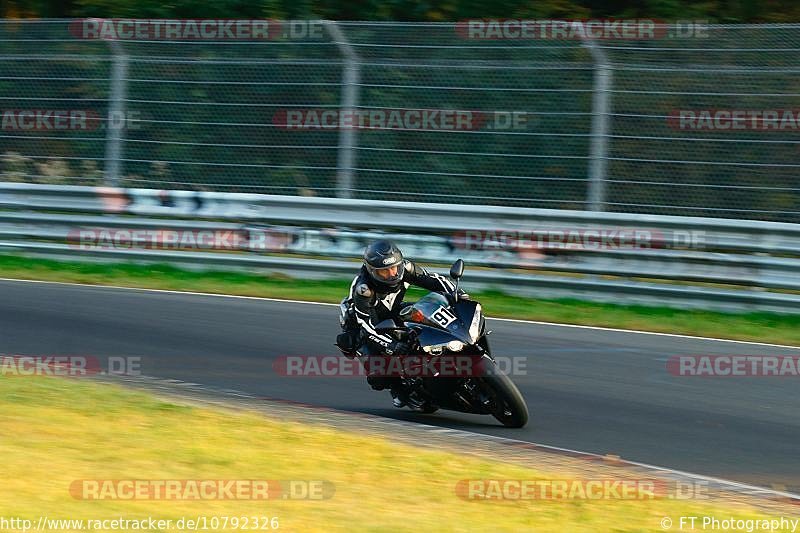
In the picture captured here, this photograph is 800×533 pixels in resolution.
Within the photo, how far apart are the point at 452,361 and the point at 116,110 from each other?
8.66 meters

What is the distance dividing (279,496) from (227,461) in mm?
736

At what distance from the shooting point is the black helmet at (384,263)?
7.79 m

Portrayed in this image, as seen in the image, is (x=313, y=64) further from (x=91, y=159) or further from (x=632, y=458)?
(x=632, y=458)

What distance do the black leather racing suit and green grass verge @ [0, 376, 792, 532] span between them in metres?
0.76

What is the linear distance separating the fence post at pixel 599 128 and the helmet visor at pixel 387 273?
543cm

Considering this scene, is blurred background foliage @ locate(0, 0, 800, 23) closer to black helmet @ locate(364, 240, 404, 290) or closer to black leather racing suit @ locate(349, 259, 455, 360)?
black leather racing suit @ locate(349, 259, 455, 360)

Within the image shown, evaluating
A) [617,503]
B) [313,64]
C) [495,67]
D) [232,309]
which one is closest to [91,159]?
[313,64]

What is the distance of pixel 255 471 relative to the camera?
241 inches

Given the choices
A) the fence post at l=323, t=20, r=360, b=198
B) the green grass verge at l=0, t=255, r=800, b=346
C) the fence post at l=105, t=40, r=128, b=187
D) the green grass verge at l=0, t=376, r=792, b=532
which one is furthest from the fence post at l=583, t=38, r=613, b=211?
the green grass verge at l=0, t=376, r=792, b=532

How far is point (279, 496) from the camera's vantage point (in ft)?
18.5

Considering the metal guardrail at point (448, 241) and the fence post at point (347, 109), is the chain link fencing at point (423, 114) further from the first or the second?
the metal guardrail at point (448, 241)

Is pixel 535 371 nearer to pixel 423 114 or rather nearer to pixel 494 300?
pixel 494 300

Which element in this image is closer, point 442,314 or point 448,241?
point 442,314

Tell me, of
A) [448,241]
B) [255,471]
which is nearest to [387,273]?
[255,471]
